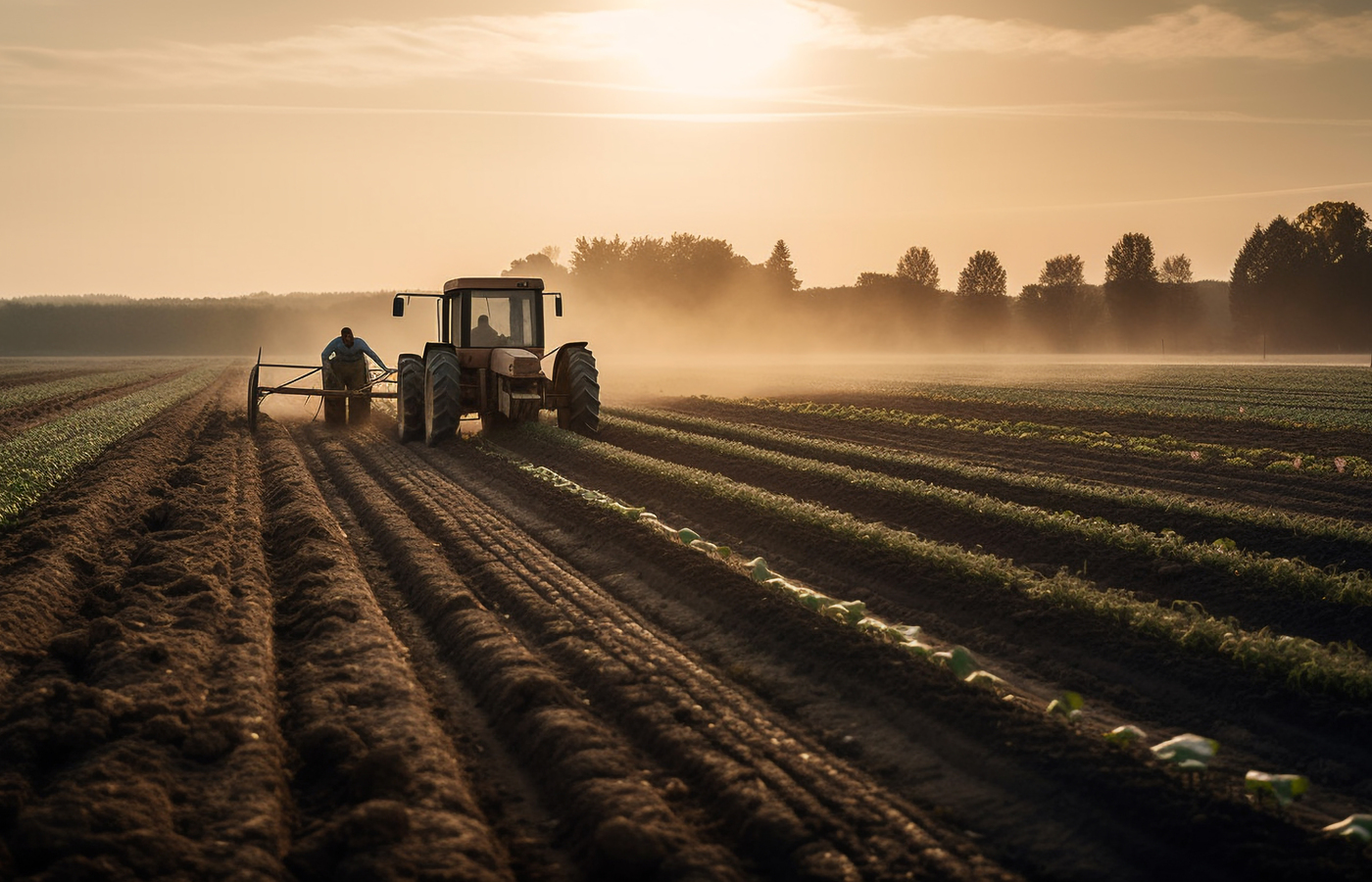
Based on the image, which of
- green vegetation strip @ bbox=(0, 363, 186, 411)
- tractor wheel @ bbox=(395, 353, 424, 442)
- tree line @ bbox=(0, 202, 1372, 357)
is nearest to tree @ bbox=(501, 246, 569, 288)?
tree line @ bbox=(0, 202, 1372, 357)

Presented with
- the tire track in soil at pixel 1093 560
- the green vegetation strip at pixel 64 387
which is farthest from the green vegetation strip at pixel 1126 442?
the green vegetation strip at pixel 64 387

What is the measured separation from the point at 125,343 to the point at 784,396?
8589 cm

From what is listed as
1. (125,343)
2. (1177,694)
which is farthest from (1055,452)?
(125,343)

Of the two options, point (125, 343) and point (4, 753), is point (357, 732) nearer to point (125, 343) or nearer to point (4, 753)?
point (4, 753)

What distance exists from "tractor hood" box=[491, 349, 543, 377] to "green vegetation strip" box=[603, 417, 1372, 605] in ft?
14.9

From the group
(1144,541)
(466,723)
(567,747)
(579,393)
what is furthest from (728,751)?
(579,393)

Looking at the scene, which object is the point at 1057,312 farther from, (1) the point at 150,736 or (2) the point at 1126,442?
(1) the point at 150,736

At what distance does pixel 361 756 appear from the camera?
4926mm

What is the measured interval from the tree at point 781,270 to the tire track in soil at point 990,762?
7815cm

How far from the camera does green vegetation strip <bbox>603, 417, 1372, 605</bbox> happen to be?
25.6 ft

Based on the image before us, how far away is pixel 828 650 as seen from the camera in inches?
256

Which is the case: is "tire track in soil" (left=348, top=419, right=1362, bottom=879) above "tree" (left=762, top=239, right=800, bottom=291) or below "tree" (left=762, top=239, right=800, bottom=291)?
below

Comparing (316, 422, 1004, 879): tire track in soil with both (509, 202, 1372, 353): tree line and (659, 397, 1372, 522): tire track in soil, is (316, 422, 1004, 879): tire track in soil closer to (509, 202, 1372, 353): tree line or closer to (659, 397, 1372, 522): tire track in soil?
(659, 397, 1372, 522): tire track in soil

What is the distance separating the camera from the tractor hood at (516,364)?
1555 centimetres
